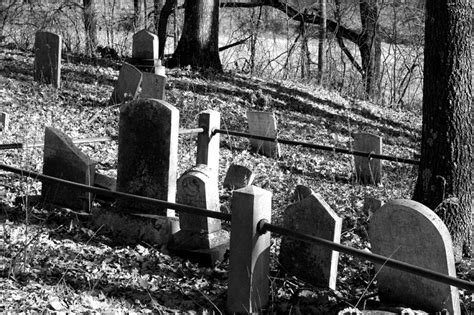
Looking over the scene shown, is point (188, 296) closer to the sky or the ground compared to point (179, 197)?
closer to the ground

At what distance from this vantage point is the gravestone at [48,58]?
12609mm

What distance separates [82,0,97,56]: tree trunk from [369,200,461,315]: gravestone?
13.9 m

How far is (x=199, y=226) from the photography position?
250 inches

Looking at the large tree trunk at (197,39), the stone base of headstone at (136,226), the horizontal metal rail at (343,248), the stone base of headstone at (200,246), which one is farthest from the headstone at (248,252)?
the large tree trunk at (197,39)

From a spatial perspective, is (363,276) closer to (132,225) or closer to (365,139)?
(132,225)

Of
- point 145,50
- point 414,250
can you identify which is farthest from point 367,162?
point 145,50

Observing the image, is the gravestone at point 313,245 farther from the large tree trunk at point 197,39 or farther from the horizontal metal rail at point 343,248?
the large tree trunk at point 197,39

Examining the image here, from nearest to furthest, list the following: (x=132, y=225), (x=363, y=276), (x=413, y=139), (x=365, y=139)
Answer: (x=363, y=276), (x=132, y=225), (x=365, y=139), (x=413, y=139)

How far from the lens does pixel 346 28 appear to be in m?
22.0

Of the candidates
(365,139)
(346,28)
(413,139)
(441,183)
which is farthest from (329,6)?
(441,183)

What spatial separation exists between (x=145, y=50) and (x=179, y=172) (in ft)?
19.0

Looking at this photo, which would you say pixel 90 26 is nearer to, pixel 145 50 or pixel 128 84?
pixel 145 50

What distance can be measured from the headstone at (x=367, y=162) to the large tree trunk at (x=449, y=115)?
334cm

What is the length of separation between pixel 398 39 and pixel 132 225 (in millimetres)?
16307
